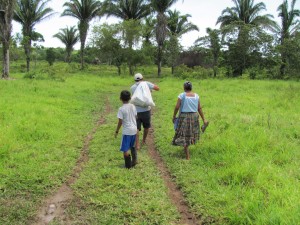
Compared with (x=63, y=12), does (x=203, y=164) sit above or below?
below

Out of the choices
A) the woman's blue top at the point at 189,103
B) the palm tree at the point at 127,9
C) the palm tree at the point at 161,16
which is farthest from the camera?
the palm tree at the point at 127,9

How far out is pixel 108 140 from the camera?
760cm

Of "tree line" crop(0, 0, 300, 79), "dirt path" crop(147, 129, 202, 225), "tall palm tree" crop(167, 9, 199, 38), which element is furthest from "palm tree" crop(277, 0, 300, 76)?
"dirt path" crop(147, 129, 202, 225)

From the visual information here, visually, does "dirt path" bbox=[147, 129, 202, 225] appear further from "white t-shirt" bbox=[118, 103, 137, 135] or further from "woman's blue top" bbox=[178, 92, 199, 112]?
"woman's blue top" bbox=[178, 92, 199, 112]

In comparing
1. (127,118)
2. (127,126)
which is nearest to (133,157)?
(127,126)

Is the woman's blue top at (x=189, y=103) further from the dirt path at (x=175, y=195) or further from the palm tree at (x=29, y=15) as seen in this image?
the palm tree at (x=29, y=15)

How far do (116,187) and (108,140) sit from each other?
2.81m

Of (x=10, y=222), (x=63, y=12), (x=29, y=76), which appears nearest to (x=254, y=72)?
(x=29, y=76)

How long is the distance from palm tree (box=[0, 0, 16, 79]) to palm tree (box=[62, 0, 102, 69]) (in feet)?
43.2

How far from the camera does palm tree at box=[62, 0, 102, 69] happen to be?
3153cm

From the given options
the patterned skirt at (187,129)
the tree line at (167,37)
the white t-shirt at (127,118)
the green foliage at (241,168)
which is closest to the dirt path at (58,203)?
the white t-shirt at (127,118)

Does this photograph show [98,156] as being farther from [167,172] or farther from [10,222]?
[10,222]

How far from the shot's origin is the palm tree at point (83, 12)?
31.5 m

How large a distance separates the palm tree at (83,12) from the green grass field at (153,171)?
2324cm
